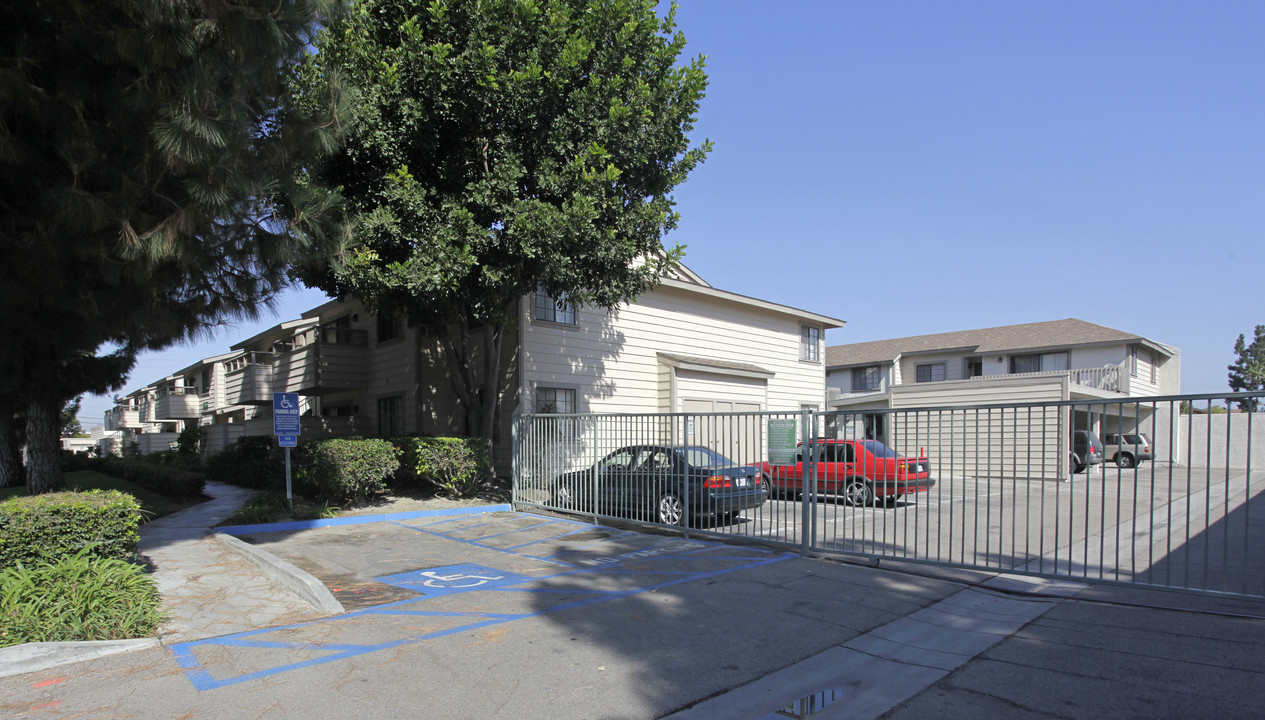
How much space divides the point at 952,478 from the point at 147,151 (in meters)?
9.05

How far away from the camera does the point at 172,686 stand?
4.88 metres

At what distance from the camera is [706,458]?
34.2ft

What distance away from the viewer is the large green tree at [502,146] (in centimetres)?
1245

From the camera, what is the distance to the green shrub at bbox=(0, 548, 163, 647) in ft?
18.1

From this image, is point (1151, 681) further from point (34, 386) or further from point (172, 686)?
point (34, 386)

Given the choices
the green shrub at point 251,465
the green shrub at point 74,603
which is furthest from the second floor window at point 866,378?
the green shrub at point 74,603

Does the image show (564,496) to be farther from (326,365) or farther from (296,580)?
(326,365)

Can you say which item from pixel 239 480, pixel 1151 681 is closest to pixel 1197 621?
pixel 1151 681

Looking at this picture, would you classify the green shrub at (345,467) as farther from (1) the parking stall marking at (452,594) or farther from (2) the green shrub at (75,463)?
(2) the green shrub at (75,463)

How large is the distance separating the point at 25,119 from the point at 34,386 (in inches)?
243

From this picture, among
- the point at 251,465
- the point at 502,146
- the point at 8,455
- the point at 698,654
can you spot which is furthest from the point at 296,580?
the point at 8,455

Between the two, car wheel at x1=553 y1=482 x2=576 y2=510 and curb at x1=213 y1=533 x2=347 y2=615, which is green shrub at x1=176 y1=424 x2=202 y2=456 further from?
curb at x1=213 y1=533 x2=347 y2=615

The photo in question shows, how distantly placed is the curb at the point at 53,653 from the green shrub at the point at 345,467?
7.78 meters

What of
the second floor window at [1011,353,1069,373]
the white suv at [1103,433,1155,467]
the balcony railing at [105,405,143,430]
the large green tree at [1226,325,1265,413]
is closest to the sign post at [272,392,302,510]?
the white suv at [1103,433,1155,467]
